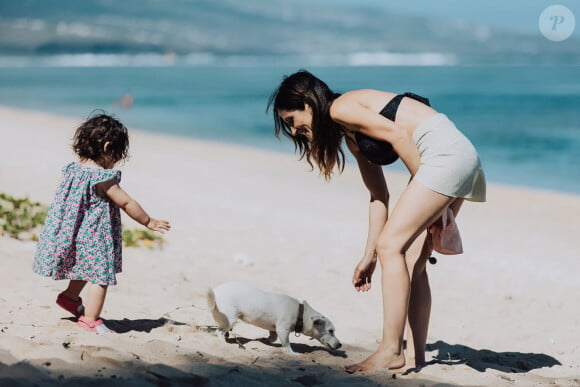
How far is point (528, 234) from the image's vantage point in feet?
29.7

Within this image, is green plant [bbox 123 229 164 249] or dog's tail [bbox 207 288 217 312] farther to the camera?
green plant [bbox 123 229 164 249]

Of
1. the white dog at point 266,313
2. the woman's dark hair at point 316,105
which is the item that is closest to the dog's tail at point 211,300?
the white dog at point 266,313

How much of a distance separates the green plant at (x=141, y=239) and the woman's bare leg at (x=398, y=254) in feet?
11.3

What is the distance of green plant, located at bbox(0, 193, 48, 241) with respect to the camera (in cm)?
664

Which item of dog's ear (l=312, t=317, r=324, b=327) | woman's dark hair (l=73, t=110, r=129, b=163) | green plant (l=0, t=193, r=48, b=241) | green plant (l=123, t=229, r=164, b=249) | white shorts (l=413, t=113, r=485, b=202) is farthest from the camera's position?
green plant (l=123, t=229, r=164, b=249)

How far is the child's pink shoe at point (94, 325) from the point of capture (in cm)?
425

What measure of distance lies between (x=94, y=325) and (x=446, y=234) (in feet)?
6.43

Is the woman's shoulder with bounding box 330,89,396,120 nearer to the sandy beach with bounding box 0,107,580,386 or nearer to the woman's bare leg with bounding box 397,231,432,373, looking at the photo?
the woman's bare leg with bounding box 397,231,432,373

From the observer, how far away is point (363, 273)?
415 centimetres

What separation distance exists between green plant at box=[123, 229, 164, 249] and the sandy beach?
0.10m

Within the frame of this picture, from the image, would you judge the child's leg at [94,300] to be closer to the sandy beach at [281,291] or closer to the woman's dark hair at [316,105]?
the sandy beach at [281,291]

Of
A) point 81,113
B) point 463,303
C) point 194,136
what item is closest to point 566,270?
point 463,303

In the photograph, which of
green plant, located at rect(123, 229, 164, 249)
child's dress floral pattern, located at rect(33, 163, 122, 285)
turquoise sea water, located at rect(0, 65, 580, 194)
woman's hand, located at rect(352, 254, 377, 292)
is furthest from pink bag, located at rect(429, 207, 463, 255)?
turquoise sea water, located at rect(0, 65, 580, 194)

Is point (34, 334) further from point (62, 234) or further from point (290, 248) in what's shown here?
point (290, 248)
